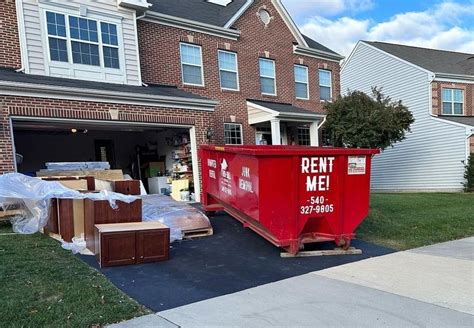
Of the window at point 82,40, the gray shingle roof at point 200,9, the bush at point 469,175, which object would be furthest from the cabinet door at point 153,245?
the bush at point 469,175

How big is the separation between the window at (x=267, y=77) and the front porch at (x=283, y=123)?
0.75 meters

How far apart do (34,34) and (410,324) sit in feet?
37.6

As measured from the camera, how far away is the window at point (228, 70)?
15797 millimetres

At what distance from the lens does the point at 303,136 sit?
18.6 m

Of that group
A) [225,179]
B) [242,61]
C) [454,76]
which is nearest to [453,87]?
[454,76]

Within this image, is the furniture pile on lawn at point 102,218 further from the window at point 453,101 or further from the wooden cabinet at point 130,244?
the window at point 453,101

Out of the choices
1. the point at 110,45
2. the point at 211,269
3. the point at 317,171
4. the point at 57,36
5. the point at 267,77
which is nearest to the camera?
the point at 211,269

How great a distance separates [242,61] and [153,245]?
11947mm

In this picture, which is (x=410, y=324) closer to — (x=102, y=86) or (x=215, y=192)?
(x=215, y=192)

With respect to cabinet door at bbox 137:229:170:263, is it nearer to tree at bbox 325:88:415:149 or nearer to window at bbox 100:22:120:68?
window at bbox 100:22:120:68

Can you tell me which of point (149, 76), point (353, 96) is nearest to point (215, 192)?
point (149, 76)

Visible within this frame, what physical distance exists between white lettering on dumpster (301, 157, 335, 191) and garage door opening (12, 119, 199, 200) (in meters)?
6.84

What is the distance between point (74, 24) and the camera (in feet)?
37.7

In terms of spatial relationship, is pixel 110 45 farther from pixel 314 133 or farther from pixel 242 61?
pixel 314 133
